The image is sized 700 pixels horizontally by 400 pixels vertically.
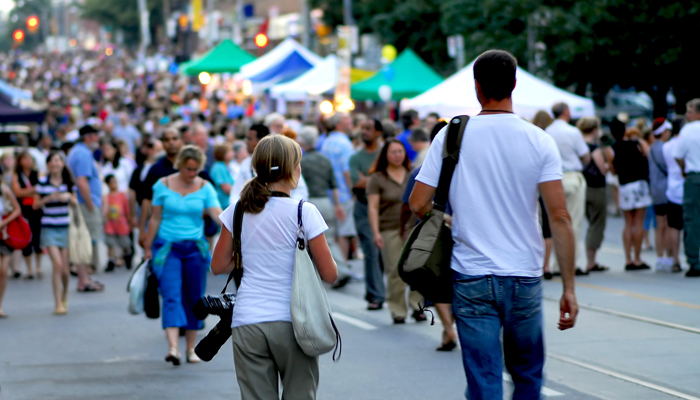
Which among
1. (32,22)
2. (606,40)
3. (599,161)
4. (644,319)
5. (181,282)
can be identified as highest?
(32,22)

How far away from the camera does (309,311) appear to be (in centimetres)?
411

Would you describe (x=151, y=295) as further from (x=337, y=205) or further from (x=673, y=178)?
(x=673, y=178)

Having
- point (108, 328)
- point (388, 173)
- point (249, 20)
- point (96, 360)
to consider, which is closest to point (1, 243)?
point (108, 328)

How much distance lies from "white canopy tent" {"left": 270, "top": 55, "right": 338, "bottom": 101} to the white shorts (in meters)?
13.0

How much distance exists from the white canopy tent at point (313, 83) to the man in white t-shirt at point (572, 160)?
13544 millimetres

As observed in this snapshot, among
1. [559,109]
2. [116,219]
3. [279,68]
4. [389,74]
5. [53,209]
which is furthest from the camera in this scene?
[279,68]

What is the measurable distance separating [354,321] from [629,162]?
492cm

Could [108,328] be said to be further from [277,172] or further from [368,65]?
[368,65]

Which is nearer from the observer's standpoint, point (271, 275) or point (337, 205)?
point (271, 275)

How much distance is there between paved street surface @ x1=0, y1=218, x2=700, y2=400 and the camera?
6750 millimetres

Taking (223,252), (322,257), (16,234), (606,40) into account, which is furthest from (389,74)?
(322,257)

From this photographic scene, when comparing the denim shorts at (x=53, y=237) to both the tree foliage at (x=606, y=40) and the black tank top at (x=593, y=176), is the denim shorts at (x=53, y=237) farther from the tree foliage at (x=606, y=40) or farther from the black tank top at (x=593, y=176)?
the tree foliage at (x=606, y=40)

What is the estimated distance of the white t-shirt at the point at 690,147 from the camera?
11.2 meters

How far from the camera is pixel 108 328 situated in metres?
9.52
